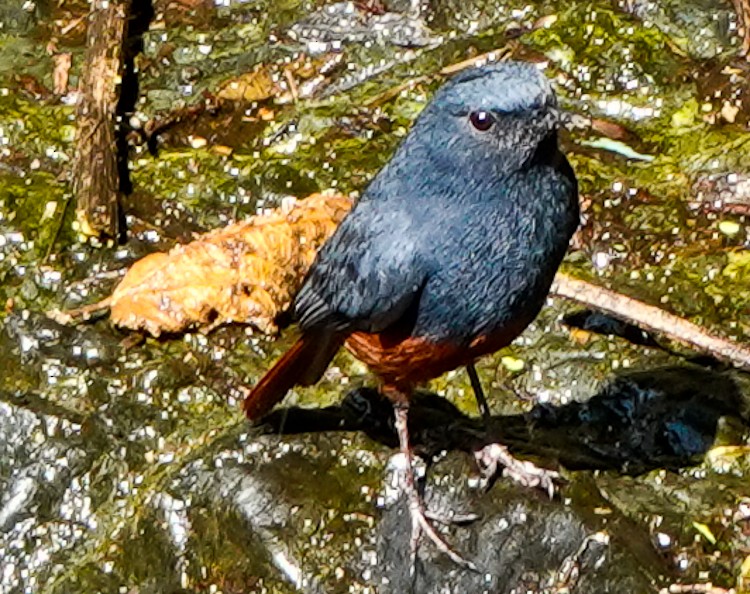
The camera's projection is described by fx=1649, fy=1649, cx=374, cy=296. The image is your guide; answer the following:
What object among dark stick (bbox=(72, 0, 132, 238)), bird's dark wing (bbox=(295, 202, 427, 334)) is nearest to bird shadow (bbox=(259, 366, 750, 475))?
bird's dark wing (bbox=(295, 202, 427, 334))

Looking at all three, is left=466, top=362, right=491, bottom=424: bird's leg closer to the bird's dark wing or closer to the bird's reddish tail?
the bird's reddish tail

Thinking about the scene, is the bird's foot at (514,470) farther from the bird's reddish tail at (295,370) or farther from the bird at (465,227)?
the bird's reddish tail at (295,370)

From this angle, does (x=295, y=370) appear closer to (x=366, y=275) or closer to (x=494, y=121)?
(x=366, y=275)

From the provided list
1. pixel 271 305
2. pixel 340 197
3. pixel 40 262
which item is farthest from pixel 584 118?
pixel 40 262

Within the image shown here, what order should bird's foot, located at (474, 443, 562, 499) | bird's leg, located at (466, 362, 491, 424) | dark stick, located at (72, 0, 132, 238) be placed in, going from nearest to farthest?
1. bird's foot, located at (474, 443, 562, 499)
2. bird's leg, located at (466, 362, 491, 424)
3. dark stick, located at (72, 0, 132, 238)

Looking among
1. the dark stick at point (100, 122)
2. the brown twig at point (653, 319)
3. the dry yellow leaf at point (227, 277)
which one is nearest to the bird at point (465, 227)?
the brown twig at point (653, 319)

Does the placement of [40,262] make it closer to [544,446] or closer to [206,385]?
[206,385]

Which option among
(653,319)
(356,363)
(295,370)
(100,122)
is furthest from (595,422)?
(100,122)
